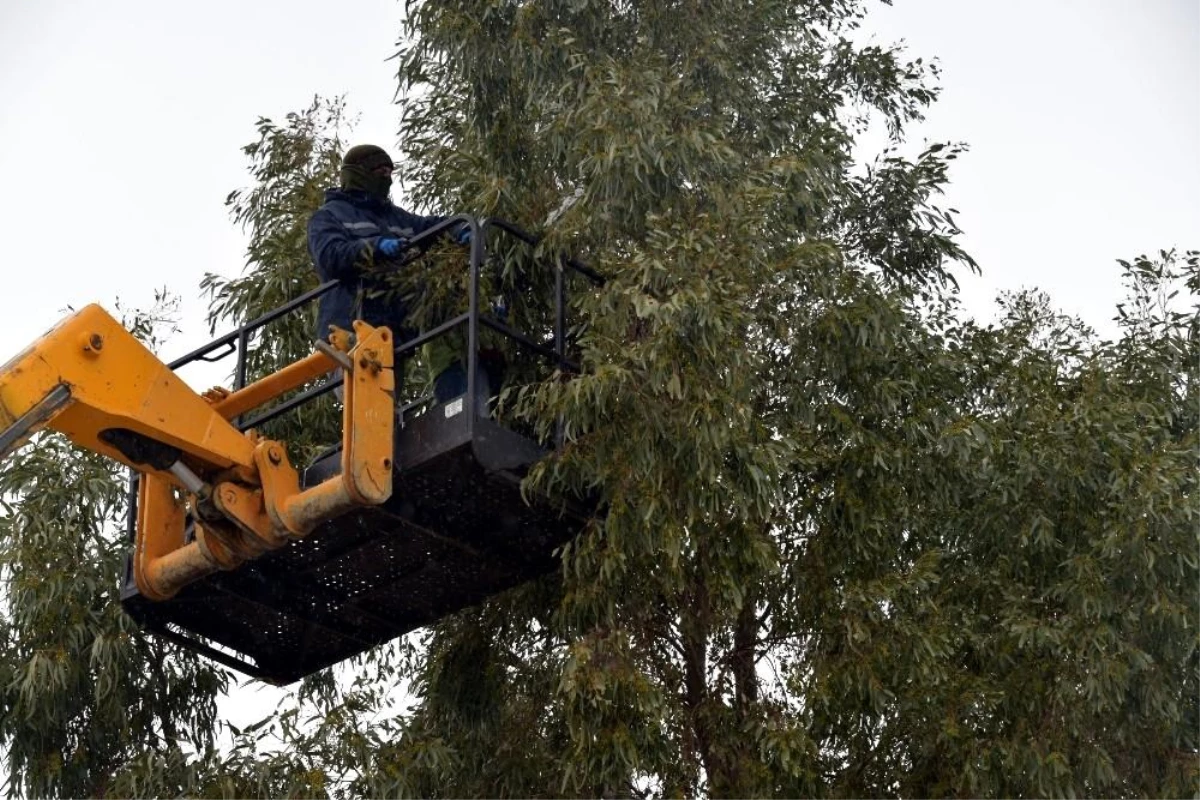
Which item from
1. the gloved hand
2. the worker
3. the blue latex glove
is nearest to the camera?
the gloved hand

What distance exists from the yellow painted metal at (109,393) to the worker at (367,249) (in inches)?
28.9

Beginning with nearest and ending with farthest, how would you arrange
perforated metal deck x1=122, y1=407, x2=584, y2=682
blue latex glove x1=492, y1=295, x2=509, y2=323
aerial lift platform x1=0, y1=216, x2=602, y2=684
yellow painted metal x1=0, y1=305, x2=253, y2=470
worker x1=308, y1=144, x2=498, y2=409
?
yellow painted metal x1=0, y1=305, x2=253, y2=470 < aerial lift platform x1=0, y1=216, x2=602, y2=684 < perforated metal deck x1=122, y1=407, x2=584, y2=682 < worker x1=308, y1=144, x2=498, y2=409 < blue latex glove x1=492, y1=295, x2=509, y2=323

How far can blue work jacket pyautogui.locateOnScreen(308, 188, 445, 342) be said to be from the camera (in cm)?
1116

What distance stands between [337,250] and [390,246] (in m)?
0.28

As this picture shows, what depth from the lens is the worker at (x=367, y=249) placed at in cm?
1116

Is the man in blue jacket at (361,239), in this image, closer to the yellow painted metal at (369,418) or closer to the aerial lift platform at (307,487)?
the aerial lift platform at (307,487)

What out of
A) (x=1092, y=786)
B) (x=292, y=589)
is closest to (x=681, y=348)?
(x=292, y=589)

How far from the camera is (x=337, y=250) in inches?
438

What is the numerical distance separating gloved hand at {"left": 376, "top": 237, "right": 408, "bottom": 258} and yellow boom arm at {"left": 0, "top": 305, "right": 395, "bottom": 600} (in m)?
0.45

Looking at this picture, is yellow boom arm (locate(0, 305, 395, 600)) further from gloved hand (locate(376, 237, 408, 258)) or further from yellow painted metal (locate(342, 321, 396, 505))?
gloved hand (locate(376, 237, 408, 258))

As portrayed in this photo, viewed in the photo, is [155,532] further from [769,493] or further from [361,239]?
[769,493]

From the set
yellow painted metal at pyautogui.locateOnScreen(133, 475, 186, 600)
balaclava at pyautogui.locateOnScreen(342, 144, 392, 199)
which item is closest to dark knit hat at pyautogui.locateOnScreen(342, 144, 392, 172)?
balaclava at pyautogui.locateOnScreen(342, 144, 392, 199)

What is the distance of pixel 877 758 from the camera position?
461 inches

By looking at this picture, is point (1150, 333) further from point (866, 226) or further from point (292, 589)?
point (292, 589)
